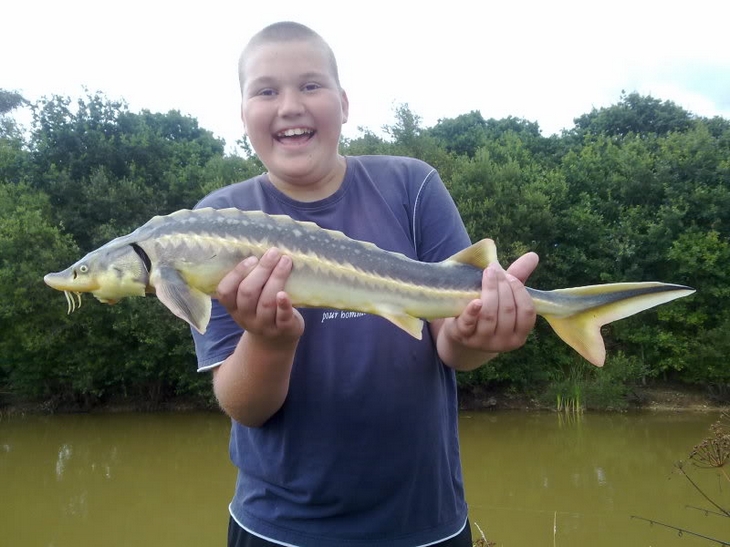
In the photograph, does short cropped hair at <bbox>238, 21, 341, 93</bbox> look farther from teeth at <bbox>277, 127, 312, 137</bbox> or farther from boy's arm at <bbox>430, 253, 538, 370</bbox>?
boy's arm at <bbox>430, 253, 538, 370</bbox>

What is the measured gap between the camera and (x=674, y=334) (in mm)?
18906

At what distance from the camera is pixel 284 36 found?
232 cm

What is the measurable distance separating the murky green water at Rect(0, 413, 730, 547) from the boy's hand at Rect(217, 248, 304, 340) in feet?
25.2

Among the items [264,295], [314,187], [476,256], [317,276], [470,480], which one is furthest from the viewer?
[470,480]

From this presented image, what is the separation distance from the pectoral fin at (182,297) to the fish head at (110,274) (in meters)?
0.10

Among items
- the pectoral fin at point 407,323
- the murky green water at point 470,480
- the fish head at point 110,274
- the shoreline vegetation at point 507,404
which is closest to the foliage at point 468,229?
the shoreline vegetation at point 507,404

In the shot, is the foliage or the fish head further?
the foliage

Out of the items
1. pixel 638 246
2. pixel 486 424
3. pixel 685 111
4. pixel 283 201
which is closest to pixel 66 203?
pixel 486 424

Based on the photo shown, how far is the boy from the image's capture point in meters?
2.05

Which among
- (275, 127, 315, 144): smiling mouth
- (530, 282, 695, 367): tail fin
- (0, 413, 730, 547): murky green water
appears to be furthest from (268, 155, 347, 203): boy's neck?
(0, 413, 730, 547): murky green water

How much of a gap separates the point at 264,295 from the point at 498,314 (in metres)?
0.73

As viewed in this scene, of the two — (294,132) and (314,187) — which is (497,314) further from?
(294,132)

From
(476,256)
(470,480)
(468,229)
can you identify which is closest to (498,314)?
(476,256)

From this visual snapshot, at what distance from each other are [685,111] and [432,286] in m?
30.2
